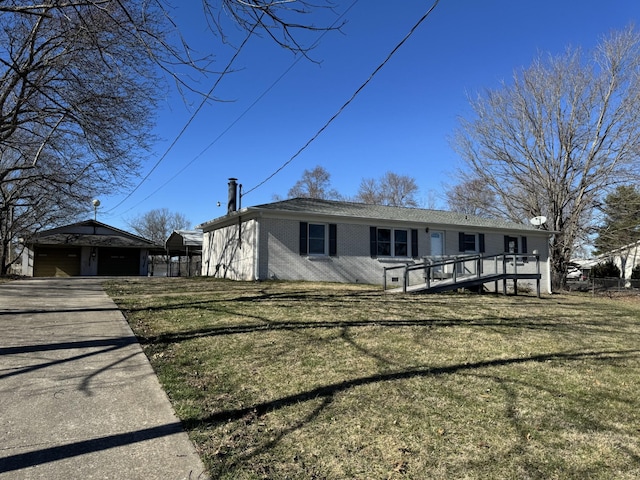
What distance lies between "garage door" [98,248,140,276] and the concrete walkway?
28.7 m

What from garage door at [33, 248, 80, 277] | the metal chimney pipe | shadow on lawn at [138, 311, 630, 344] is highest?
the metal chimney pipe

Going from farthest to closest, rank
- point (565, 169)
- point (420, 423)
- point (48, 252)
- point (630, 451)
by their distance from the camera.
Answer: point (48, 252) → point (565, 169) → point (420, 423) → point (630, 451)

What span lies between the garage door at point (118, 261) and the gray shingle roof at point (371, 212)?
63.9 ft

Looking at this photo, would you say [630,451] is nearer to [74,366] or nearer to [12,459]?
[12,459]

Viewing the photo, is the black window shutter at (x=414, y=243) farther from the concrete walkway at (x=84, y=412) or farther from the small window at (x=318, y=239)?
the concrete walkway at (x=84, y=412)

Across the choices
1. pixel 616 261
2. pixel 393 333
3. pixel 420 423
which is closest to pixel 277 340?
pixel 393 333

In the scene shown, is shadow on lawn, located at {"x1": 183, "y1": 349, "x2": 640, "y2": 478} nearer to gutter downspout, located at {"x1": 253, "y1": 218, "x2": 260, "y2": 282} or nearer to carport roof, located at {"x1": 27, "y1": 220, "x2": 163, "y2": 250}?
gutter downspout, located at {"x1": 253, "y1": 218, "x2": 260, "y2": 282}

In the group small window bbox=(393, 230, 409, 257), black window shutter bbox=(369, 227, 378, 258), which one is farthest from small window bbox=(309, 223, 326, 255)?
small window bbox=(393, 230, 409, 257)

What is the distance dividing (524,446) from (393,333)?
11.8ft

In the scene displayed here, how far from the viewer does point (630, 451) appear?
3.34 m

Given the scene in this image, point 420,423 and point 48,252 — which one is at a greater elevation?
point 48,252

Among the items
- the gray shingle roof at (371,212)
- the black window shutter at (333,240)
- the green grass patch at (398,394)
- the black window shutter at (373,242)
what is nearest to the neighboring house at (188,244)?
the gray shingle roof at (371,212)

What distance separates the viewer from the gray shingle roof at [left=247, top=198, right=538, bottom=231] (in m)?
17.8

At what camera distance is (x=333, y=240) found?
18.2m
